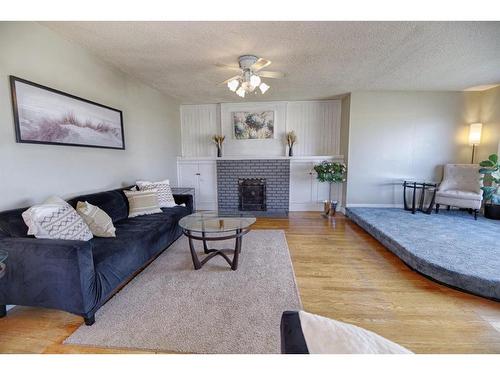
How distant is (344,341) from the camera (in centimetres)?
63

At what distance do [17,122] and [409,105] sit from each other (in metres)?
5.69

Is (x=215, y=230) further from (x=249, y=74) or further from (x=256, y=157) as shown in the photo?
(x=256, y=157)

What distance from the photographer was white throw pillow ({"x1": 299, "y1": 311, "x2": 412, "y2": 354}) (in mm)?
618

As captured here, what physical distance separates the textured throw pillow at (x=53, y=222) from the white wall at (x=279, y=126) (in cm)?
361

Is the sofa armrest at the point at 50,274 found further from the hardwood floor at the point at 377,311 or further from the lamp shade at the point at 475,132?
the lamp shade at the point at 475,132

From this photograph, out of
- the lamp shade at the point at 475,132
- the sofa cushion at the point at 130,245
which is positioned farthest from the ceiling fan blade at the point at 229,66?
the lamp shade at the point at 475,132

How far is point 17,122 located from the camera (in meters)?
1.90

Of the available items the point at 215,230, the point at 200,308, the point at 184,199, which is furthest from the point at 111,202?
the point at 200,308

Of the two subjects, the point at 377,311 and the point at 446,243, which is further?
the point at 446,243

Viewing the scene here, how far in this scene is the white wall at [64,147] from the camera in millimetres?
1852

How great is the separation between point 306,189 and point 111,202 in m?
3.78
